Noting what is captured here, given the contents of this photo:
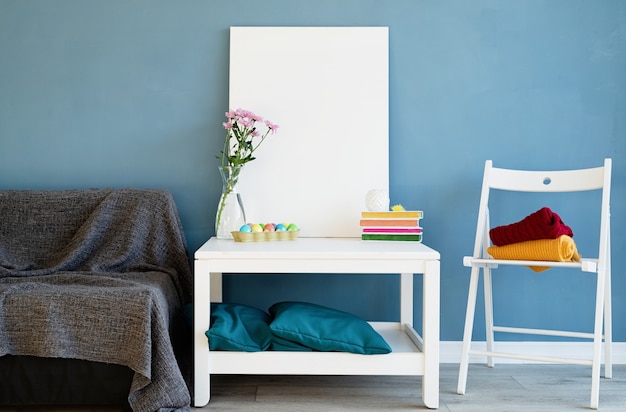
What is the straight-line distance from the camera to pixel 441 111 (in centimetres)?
267

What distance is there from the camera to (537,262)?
7.38 feet

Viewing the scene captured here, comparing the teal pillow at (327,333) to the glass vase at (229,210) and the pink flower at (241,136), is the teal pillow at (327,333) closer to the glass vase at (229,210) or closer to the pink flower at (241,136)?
the glass vase at (229,210)

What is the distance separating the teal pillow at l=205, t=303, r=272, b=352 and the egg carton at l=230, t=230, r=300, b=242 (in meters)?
0.25

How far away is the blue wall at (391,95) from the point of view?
104 inches

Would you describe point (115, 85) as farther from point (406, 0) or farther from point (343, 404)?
point (343, 404)

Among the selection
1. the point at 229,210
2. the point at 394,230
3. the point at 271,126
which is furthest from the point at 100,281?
the point at 394,230

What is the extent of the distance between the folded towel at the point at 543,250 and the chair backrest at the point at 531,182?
13 cm

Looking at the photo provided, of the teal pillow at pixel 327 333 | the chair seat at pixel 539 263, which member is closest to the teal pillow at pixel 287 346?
the teal pillow at pixel 327 333

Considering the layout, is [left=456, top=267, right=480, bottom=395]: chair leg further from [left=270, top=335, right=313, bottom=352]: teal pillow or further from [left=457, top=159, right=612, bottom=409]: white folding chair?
[left=270, top=335, right=313, bottom=352]: teal pillow

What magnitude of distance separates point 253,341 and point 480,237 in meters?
0.92

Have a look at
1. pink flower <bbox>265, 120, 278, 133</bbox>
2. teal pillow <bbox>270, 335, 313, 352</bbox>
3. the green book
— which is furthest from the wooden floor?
pink flower <bbox>265, 120, 278, 133</bbox>

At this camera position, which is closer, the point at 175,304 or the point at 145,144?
the point at 175,304

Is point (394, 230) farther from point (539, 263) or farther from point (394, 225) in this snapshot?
point (539, 263)

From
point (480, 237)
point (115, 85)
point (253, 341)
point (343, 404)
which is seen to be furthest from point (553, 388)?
point (115, 85)
